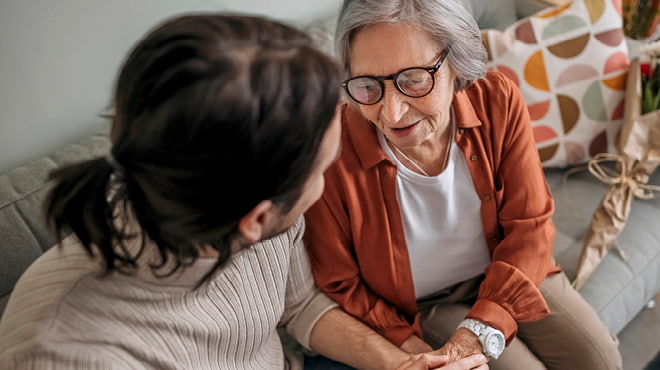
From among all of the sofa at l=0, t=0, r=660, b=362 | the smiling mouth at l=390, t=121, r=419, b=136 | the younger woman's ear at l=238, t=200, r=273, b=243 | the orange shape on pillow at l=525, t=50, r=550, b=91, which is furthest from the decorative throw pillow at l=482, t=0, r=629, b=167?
the younger woman's ear at l=238, t=200, r=273, b=243

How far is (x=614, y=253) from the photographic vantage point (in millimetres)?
1698

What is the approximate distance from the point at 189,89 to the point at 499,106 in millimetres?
862

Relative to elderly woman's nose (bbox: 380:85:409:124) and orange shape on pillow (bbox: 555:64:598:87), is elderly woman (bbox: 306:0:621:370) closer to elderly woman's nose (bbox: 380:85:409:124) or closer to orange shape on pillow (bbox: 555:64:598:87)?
elderly woman's nose (bbox: 380:85:409:124)

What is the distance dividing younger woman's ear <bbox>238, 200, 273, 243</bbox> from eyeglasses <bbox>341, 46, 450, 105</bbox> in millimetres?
391

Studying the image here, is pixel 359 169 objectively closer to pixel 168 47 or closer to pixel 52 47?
pixel 168 47

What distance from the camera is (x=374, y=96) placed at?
1.16 meters

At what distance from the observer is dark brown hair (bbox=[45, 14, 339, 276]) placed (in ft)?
2.24

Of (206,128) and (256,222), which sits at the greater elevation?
(206,128)

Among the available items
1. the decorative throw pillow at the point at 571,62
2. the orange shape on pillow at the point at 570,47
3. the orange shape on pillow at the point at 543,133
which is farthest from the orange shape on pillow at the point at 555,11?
the orange shape on pillow at the point at 543,133

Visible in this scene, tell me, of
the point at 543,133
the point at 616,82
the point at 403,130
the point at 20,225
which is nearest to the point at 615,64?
the point at 616,82

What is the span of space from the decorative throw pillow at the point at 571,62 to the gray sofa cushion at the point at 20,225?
4.37 ft

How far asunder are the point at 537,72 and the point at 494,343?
909mm

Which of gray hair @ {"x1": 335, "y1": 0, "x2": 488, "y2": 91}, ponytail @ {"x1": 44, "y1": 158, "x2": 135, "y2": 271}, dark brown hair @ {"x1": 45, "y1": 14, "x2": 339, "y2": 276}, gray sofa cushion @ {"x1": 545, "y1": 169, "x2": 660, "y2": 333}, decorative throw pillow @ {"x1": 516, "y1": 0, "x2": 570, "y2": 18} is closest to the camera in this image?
dark brown hair @ {"x1": 45, "y1": 14, "x2": 339, "y2": 276}

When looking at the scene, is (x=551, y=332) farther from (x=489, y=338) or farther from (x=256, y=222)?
(x=256, y=222)
